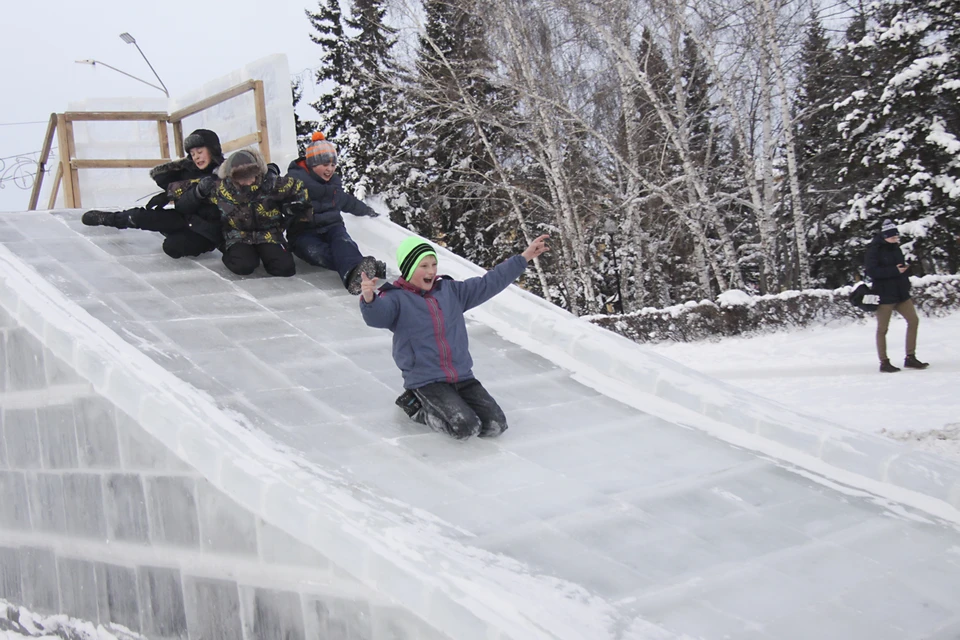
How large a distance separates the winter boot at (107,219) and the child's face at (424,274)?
9.92ft

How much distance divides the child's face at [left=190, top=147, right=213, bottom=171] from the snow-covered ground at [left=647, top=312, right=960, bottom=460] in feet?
13.7

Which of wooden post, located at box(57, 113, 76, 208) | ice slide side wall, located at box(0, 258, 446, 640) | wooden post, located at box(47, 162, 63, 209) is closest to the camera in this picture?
ice slide side wall, located at box(0, 258, 446, 640)

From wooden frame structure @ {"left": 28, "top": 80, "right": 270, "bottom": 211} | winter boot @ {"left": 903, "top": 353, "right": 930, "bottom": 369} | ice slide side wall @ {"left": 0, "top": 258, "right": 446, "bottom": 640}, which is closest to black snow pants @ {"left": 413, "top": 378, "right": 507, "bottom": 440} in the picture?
ice slide side wall @ {"left": 0, "top": 258, "right": 446, "bottom": 640}

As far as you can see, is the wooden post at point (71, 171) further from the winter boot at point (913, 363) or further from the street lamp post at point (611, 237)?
the street lamp post at point (611, 237)

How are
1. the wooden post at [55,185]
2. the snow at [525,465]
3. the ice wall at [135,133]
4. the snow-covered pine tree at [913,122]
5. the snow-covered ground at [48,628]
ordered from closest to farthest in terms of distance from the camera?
the snow at [525,465], the snow-covered ground at [48,628], the ice wall at [135,133], the wooden post at [55,185], the snow-covered pine tree at [913,122]

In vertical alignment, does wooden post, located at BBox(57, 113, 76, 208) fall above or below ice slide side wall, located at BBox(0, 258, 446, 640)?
above

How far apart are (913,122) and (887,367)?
1273cm

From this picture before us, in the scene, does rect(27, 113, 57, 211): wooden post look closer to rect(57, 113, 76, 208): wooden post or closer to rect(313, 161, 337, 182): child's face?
rect(57, 113, 76, 208): wooden post

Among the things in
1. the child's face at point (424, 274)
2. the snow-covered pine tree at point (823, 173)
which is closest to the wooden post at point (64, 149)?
the child's face at point (424, 274)

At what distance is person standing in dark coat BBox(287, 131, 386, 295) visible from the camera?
583 centimetres

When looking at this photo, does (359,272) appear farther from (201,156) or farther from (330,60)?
(330,60)

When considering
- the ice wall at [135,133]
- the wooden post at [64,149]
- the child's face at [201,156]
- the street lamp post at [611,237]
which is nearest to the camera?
the child's face at [201,156]

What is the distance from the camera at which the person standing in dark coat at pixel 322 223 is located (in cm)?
583

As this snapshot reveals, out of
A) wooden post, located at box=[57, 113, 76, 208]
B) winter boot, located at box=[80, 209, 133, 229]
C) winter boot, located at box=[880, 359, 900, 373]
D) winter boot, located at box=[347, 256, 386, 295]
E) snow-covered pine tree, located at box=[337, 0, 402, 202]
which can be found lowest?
winter boot, located at box=[880, 359, 900, 373]
